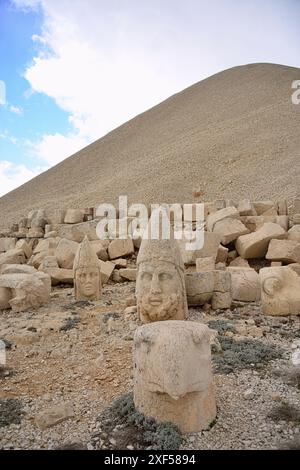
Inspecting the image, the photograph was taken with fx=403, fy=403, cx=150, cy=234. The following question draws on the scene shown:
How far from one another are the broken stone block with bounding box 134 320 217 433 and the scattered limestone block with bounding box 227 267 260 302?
3953 mm

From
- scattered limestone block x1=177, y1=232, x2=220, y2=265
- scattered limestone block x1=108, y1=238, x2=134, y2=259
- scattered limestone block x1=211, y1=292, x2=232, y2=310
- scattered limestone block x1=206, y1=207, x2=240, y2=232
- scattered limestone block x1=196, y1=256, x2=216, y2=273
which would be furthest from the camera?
scattered limestone block x1=108, y1=238, x2=134, y2=259

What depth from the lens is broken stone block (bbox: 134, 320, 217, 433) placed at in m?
3.15

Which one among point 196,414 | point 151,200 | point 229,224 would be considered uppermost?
point 151,200

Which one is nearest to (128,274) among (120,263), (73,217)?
(120,263)

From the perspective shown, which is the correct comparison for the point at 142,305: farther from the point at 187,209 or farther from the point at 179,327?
the point at 187,209

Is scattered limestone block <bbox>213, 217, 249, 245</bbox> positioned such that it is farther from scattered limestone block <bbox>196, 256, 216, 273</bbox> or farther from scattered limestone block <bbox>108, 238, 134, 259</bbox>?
scattered limestone block <bbox>108, 238, 134, 259</bbox>

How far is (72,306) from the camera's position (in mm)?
7293

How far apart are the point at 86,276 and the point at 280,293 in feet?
11.6

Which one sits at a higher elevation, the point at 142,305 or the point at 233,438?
the point at 142,305

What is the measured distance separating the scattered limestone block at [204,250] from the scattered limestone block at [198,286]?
88.3 inches

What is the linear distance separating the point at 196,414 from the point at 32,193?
2684cm

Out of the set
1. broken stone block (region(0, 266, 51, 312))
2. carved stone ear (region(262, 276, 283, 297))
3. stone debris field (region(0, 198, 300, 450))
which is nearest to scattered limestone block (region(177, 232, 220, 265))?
stone debris field (region(0, 198, 300, 450))

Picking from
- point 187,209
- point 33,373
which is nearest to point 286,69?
point 187,209

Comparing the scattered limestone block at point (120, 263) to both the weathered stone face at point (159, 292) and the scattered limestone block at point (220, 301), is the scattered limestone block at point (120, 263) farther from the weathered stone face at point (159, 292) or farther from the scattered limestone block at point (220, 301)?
the weathered stone face at point (159, 292)
